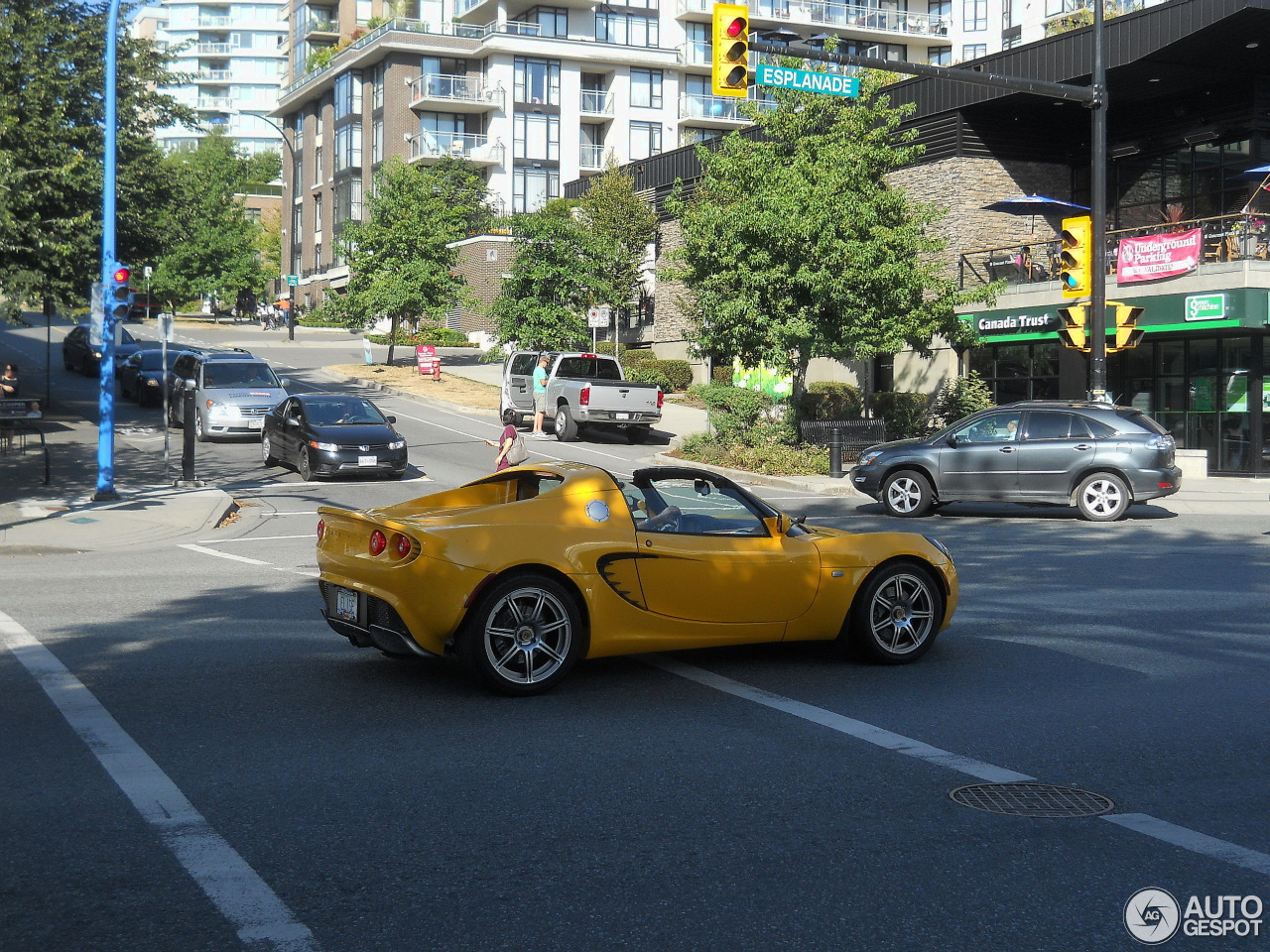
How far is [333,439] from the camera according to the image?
22.9 m

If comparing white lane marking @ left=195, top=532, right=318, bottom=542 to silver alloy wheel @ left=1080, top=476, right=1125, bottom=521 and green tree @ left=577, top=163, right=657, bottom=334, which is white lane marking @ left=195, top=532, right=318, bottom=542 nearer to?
silver alloy wheel @ left=1080, top=476, right=1125, bottom=521

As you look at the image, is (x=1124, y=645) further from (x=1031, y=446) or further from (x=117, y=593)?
(x=1031, y=446)

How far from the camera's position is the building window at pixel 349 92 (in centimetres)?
7134

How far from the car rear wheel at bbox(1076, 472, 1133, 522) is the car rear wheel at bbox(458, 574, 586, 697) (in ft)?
41.0

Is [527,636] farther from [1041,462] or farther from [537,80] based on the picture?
[537,80]

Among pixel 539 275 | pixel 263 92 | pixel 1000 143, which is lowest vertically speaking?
pixel 539 275

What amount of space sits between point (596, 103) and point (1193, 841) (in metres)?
64.7

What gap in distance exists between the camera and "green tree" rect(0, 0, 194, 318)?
90.2ft

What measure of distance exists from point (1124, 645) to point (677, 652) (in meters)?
3.18

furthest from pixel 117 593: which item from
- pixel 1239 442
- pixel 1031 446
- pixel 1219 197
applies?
pixel 1219 197

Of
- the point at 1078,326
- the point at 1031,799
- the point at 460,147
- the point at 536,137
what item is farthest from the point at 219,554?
the point at 536,137

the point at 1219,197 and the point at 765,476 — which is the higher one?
the point at 1219,197

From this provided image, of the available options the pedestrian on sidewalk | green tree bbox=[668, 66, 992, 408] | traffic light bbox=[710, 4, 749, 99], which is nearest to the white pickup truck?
the pedestrian on sidewalk

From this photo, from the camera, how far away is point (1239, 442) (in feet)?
85.9
